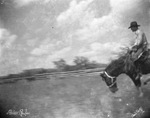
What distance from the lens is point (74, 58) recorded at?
646 centimetres

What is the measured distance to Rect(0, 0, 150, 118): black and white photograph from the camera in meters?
6.07

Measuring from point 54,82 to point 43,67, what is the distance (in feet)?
1.36

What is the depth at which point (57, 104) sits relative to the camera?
6.56m

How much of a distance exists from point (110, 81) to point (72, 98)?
921 mm

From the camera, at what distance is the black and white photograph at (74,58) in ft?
19.9
